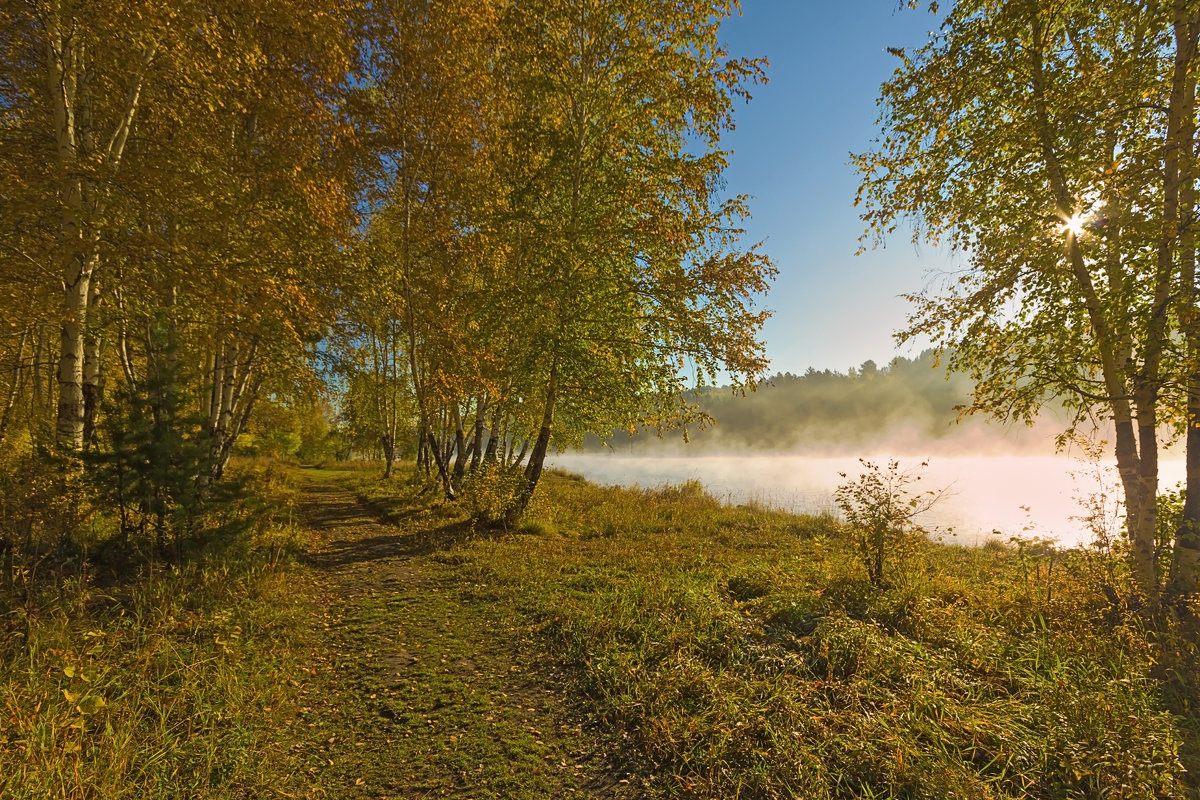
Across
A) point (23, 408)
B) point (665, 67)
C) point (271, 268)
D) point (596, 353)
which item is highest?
point (665, 67)

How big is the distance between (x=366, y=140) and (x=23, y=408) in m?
16.1

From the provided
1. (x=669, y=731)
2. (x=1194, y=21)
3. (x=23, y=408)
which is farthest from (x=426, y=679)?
(x=23, y=408)

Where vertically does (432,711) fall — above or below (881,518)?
below

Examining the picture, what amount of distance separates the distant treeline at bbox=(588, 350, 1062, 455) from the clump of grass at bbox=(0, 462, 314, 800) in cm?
9612

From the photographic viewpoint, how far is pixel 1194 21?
18.0 feet

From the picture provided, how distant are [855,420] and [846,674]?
161 metres

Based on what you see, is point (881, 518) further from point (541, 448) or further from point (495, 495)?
point (495, 495)

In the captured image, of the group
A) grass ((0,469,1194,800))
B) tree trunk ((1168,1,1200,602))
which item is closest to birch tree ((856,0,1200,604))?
tree trunk ((1168,1,1200,602))

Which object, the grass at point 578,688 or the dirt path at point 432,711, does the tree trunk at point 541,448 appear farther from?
the dirt path at point 432,711

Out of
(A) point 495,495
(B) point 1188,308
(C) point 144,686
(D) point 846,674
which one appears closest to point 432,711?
(C) point 144,686

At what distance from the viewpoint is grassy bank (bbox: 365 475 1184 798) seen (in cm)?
337

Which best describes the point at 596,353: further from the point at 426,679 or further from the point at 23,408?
the point at 23,408

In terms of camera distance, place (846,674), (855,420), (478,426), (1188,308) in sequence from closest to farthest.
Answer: (846,674)
(1188,308)
(478,426)
(855,420)

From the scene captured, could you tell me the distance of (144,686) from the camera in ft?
12.5
